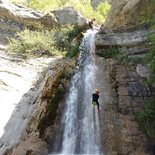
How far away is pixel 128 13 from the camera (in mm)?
18500

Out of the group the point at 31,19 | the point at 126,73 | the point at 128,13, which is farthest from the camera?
the point at 31,19

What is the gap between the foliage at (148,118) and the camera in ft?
34.9

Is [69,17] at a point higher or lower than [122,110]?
higher

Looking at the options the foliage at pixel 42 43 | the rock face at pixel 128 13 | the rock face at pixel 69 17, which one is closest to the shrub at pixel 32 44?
the foliage at pixel 42 43

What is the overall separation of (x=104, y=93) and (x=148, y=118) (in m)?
2.65

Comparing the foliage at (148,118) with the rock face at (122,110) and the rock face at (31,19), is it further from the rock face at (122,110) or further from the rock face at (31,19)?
the rock face at (31,19)

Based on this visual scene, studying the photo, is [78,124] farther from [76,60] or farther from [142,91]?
[76,60]

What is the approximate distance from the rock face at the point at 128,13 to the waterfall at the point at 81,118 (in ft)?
14.0

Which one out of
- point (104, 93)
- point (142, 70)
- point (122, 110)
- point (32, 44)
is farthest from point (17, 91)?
point (32, 44)

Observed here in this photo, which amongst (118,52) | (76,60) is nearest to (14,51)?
(76,60)

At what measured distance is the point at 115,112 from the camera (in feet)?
38.9

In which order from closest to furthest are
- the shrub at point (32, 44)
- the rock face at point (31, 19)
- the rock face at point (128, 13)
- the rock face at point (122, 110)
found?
1. the rock face at point (122, 110)
2. the rock face at point (128, 13)
3. the shrub at point (32, 44)
4. the rock face at point (31, 19)

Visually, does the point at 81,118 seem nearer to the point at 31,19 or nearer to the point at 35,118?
the point at 35,118

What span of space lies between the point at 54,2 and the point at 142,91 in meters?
22.8
